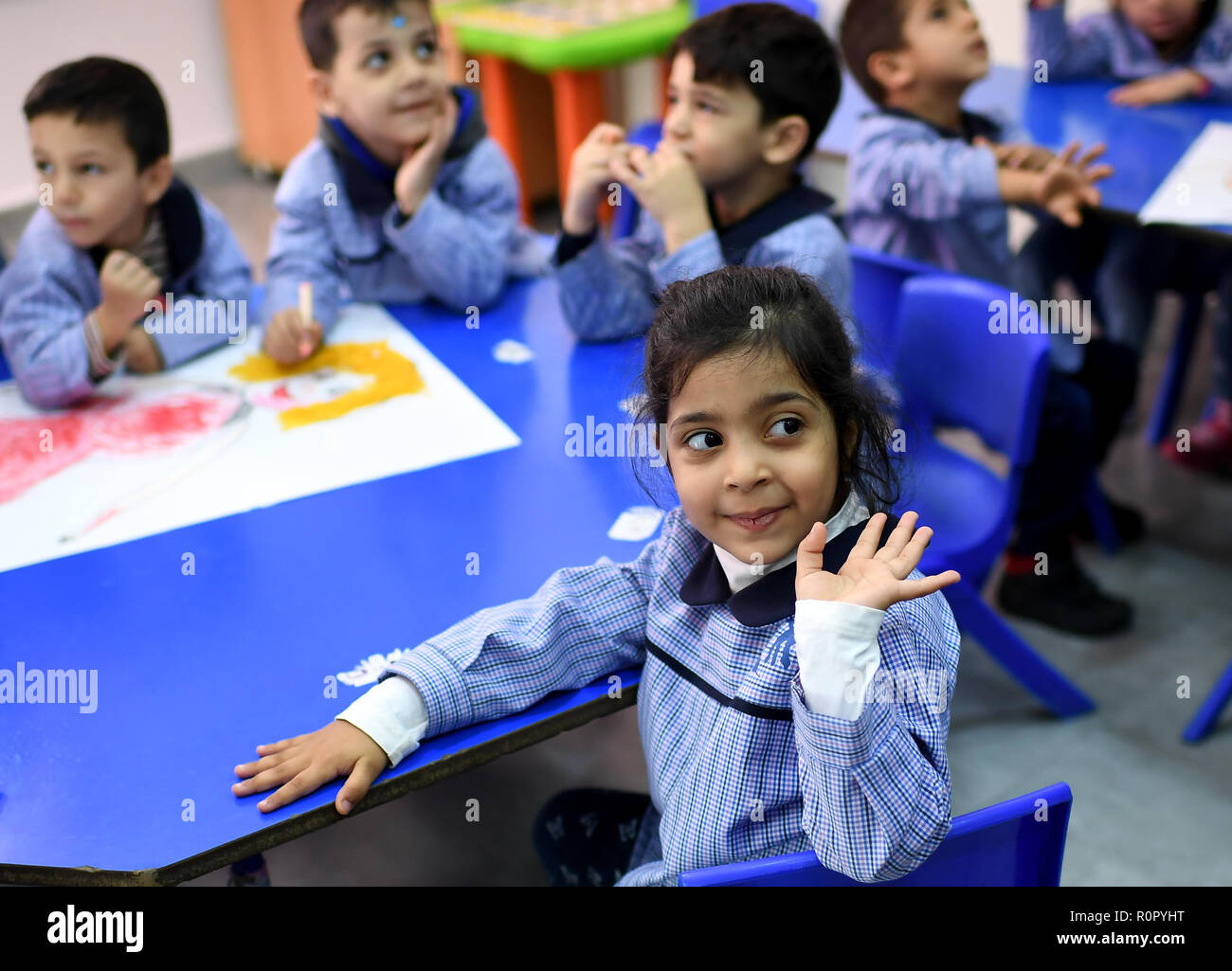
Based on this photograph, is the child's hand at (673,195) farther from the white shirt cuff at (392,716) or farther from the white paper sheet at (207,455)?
the white shirt cuff at (392,716)

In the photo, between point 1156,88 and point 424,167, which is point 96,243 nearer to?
point 424,167

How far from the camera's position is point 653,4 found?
389cm

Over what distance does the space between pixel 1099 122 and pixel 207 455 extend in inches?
73.9

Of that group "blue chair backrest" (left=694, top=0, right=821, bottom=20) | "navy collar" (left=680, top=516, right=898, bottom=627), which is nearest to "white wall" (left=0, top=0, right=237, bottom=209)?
"blue chair backrest" (left=694, top=0, right=821, bottom=20)

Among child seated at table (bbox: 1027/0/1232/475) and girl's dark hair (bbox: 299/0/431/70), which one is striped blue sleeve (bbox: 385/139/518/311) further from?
child seated at table (bbox: 1027/0/1232/475)

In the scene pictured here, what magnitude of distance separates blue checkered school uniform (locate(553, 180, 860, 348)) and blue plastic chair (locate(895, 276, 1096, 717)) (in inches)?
6.0

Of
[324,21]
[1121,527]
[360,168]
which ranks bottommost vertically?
[1121,527]

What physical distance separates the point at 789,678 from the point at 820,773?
0.12 m

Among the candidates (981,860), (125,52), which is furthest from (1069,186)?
(125,52)

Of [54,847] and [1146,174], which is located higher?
[1146,174]

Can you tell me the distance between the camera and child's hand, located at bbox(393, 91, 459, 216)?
73.0 inches

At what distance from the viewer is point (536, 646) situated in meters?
1.17
